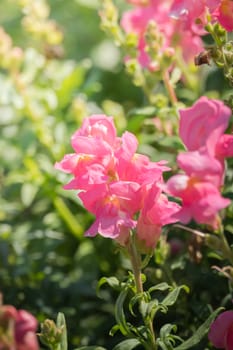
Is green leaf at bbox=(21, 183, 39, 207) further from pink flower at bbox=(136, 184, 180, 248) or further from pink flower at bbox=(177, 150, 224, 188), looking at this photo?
pink flower at bbox=(177, 150, 224, 188)

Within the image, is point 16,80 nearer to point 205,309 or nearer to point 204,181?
point 205,309

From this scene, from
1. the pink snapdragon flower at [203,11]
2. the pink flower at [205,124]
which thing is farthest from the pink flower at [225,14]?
the pink flower at [205,124]

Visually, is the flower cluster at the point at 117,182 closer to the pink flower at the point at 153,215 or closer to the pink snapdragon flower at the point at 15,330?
the pink flower at the point at 153,215

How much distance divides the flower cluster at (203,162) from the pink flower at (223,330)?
15 centimetres

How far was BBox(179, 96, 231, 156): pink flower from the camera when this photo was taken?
812 mm

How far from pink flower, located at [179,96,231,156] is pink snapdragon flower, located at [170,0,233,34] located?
0.16m

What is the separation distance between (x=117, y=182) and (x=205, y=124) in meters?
0.14

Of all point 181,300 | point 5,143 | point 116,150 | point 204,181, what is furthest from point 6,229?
point 204,181

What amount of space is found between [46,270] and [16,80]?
1.39ft

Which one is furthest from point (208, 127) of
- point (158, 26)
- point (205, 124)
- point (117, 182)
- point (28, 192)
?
point (28, 192)

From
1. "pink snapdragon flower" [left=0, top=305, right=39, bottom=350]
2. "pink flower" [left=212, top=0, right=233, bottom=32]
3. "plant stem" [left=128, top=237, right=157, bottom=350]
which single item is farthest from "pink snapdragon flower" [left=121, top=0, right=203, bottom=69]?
"pink snapdragon flower" [left=0, top=305, right=39, bottom=350]

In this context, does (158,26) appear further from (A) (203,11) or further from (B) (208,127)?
(B) (208,127)

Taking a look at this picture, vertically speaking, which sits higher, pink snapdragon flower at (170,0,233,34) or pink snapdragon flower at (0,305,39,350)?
pink snapdragon flower at (170,0,233,34)

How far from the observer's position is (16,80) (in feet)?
5.01
